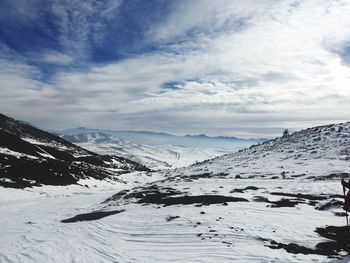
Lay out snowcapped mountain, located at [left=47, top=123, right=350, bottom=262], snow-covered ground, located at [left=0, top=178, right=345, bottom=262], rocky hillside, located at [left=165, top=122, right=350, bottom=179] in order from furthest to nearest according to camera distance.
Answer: rocky hillside, located at [left=165, top=122, right=350, bottom=179] < snow-covered ground, located at [left=0, top=178, right=345, bottom=262] < snowcapped mountain, located at [left=47, top=123, right=350, bottom=262]

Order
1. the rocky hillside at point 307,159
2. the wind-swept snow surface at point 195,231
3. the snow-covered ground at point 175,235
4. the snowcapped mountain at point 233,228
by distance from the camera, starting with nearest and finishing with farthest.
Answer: the snowcapped mountain at point 233,228, the wind-swept snow surface at point 195,231, the snow-covered ground at point 175,235, the rocky hillside at point 307,159

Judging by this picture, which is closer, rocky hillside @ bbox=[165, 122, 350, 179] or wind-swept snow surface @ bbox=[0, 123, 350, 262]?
wind-swept snow surface @ bbox=[0, 123, 350, 262]

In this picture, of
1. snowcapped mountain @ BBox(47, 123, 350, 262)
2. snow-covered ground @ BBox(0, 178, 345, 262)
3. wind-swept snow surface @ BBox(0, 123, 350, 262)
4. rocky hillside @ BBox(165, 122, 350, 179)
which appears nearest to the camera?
snowcapped mountain @ BBox(47, 123, 350, 262)

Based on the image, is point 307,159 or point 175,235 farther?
point 307,159

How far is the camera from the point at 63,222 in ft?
89.1

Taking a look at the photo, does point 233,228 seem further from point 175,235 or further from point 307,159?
point 307,159

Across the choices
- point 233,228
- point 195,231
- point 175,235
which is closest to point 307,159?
point 233,228

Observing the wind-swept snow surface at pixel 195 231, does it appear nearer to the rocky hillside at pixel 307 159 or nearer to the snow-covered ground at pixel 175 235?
the snow-covered ground at pixel 175 235

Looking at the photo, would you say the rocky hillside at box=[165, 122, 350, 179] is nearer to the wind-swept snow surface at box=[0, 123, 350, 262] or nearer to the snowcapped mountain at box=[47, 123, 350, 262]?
the wind-swept snow surface at box=[0, 123, 350, 262]

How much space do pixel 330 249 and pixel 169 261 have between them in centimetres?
730

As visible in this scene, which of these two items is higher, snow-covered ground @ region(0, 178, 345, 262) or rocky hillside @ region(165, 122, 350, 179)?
rocky hillside @ region(165, 122, 350, 179)

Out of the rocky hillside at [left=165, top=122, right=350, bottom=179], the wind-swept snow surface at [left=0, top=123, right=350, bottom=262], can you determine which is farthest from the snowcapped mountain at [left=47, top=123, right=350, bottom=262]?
the rocky hillside at [left=165, top=122, right=350, bottom=179]

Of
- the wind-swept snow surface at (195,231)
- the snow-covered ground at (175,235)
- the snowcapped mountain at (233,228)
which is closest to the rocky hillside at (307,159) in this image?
the wind-swept snow surface at (195,231)

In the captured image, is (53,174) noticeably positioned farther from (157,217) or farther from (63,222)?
(157,217)
